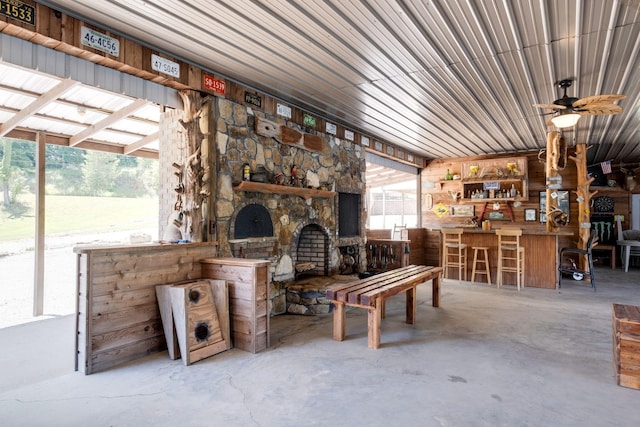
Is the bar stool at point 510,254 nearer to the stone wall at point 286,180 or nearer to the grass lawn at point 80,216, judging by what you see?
the stone wall at point 286,180

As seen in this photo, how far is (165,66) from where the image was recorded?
3.42m

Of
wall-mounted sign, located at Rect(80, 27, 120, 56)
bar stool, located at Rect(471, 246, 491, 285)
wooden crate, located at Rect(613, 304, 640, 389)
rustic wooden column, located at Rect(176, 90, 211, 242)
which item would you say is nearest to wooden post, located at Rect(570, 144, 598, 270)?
bar stool, located at Rect(471, 246, 491, 285)

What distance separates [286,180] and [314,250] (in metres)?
1.41

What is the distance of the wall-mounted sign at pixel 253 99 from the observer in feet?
14.1

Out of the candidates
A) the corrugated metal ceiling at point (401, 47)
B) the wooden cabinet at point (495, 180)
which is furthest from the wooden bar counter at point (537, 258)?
the corrugated metal ceiling at point (401, 47)

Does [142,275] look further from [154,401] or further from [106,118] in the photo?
[106,118]

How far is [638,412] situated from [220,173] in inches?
156

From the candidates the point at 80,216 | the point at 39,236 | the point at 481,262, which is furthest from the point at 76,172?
the point at 481,262

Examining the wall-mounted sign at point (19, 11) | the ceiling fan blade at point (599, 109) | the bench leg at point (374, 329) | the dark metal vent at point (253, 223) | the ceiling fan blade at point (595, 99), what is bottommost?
the bench leg at point (374, 329)

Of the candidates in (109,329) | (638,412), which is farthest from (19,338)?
(638,412)

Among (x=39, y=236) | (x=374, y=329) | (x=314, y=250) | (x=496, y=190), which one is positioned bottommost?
(x=374, y=329)

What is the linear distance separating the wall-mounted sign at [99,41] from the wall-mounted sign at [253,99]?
4.96 ft

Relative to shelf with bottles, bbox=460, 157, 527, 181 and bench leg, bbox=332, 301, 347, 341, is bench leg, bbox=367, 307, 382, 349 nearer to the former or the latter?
bench leg, bbox=332, 301, 347, 341

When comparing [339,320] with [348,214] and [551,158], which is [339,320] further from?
[551,158]
